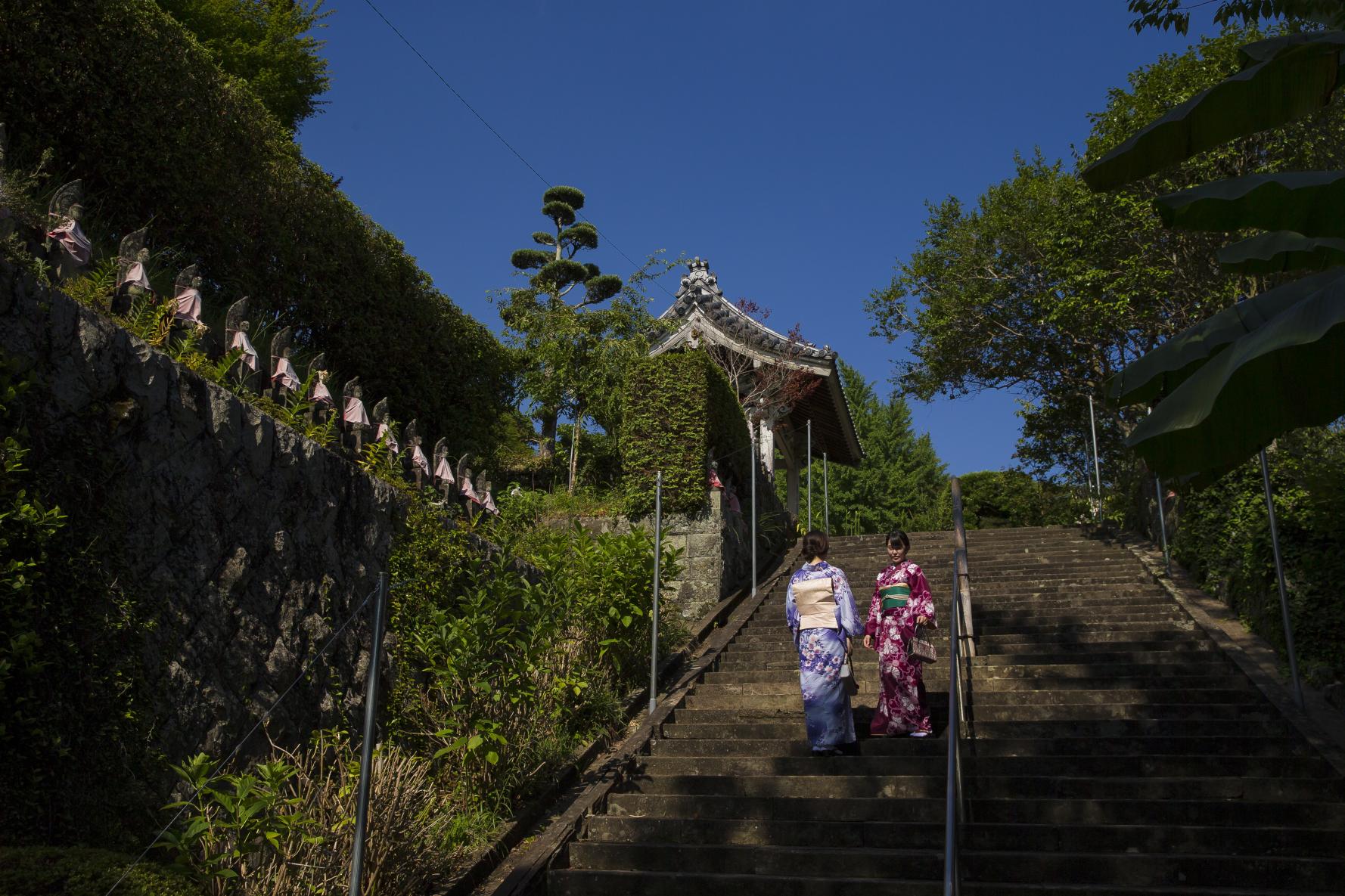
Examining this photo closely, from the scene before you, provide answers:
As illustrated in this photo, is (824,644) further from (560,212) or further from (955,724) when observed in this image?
(560,212)

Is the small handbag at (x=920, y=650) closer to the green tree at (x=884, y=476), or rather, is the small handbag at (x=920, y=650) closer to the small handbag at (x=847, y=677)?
the small handbag at (x=847, y=677)

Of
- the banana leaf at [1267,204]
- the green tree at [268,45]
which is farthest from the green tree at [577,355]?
the banana leaf at [1267,204]

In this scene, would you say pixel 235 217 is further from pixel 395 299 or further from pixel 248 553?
pixel 248 553

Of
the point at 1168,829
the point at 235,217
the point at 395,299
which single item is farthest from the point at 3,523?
the point at 395,299

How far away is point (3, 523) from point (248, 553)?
1.91 meters

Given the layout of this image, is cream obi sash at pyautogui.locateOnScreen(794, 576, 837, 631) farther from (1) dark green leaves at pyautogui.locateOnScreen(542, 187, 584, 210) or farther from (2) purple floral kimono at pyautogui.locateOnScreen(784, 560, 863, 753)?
(1) dark green leaves at pyautogui.locateOnScreen(542, 187, 584, 210)

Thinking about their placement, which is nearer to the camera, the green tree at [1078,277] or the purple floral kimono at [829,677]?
the purple floral kimono at [829,677]

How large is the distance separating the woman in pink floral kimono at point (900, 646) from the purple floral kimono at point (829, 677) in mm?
437

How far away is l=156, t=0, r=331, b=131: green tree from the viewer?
1970cm

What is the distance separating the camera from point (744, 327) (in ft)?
65.9

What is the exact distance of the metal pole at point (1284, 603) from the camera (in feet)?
26.4

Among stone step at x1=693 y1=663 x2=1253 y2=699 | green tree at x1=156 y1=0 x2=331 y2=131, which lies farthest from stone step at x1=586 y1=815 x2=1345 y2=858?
Answer: green tree at x1=156 y1=0 x2=331 y2=131

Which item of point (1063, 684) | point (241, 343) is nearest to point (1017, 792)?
point (1063, 684)

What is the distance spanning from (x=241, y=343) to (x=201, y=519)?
2.02 m
